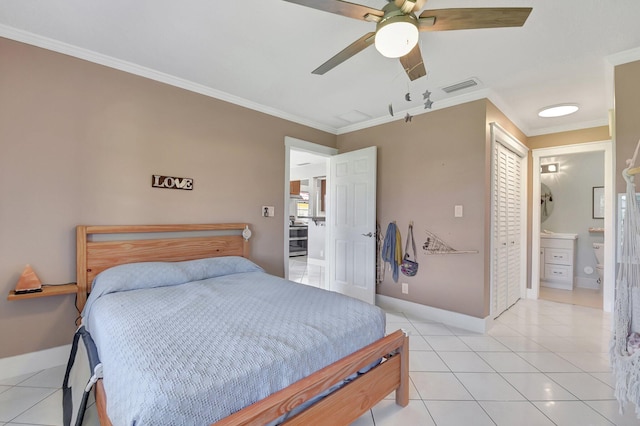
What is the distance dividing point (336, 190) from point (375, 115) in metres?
1.16

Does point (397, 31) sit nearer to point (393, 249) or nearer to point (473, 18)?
point (473, 18)

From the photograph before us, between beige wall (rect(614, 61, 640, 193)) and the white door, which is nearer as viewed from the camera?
beige wall (rect(614, 61, 640, 193))

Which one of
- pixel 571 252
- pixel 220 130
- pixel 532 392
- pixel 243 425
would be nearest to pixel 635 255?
pixel 532 392

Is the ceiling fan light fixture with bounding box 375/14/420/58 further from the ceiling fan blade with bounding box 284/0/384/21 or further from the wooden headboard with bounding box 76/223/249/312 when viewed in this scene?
the wooden headboard with bounding box 76/223/249/312

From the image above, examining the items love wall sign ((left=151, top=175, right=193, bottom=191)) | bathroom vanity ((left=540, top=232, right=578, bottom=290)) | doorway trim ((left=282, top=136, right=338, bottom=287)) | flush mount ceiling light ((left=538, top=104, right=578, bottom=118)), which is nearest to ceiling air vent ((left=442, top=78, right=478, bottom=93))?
flush mount ceiling light ((left=538, top=104, right=578, bottom=118))

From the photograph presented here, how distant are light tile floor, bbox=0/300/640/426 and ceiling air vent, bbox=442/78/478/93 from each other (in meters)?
2.47

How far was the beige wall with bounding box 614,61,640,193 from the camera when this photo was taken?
220 centimetres

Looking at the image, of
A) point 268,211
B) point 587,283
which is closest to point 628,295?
point 268,211

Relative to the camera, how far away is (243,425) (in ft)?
3.42

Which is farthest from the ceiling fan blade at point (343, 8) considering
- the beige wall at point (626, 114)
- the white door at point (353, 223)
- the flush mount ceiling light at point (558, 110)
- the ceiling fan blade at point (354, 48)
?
the flush mount ceiling light at point (558, 110)

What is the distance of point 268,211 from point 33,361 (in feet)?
7.62

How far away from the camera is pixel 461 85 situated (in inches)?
110

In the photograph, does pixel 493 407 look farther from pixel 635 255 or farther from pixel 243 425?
pixel 243 425

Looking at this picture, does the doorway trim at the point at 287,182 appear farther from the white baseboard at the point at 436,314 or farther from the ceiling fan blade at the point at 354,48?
the ceiling fan blade at the point at 354,48
